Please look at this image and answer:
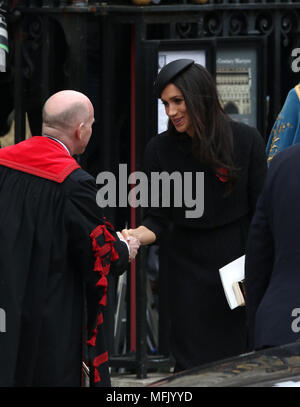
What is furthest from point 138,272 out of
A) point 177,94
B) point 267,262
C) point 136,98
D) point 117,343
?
point 267,262

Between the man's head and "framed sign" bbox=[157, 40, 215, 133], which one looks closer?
the man's head

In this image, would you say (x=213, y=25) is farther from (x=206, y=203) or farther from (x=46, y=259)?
(x=46, y=259)

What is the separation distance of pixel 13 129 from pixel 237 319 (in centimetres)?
243

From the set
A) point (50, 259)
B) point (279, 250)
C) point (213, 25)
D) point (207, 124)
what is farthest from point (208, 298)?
point (213, 25)

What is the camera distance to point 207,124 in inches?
214

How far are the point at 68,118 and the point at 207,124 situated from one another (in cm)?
73

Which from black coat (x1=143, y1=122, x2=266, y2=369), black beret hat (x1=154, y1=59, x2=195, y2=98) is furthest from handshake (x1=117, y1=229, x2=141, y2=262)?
black beret hat (x1=154, y1=59, x2=195, y2=98)

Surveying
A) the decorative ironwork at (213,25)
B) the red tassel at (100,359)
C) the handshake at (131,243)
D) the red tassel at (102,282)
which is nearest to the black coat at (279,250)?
the red tassel at (102,282)

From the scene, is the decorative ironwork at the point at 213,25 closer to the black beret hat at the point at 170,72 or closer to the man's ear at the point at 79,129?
the black beret hat at the point at 170,72

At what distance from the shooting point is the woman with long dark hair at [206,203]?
213 inches

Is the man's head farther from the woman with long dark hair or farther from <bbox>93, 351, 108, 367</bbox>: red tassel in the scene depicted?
<bbox>93, 351, 108, 367</bbox>: red tassel

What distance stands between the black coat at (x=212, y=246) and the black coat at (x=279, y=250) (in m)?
1.31

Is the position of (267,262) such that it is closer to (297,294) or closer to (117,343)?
(297,294)

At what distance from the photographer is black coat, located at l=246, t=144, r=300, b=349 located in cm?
391
